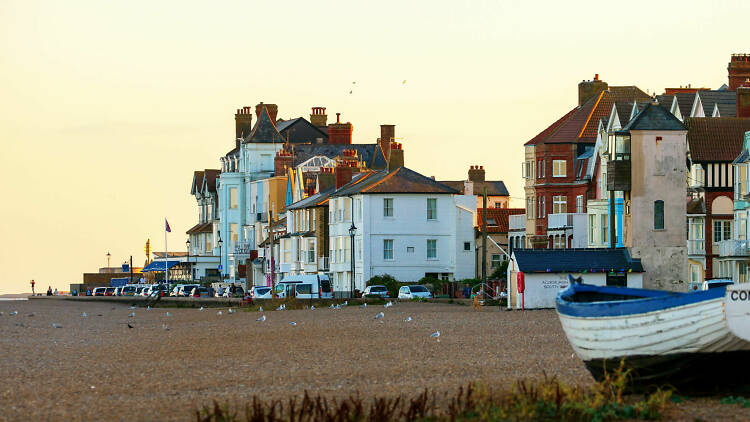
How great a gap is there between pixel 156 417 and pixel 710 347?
836cm

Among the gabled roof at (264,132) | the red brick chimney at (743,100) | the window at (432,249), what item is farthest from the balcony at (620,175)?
the gabled roof at (264,132)

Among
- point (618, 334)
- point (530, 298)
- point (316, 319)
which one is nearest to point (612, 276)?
point (530, 298)

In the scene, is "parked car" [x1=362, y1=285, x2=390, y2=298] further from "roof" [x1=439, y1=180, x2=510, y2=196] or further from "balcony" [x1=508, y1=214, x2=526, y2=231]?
"roof" [x1=439, y1=180, x2=510, y2=196]

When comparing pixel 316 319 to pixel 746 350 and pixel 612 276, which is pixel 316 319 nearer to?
pixel 612 276

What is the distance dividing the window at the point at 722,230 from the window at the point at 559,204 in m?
12.5

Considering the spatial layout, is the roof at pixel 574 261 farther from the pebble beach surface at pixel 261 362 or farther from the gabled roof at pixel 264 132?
the gabled roof at pixel 264 132

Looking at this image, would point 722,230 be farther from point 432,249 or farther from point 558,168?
point 432,249

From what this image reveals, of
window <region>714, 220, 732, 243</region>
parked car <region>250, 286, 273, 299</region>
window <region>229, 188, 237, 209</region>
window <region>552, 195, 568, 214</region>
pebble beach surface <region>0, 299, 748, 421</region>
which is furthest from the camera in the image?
window <region>229, 188, 237, 209</region>

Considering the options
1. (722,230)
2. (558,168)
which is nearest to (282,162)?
(558,168)

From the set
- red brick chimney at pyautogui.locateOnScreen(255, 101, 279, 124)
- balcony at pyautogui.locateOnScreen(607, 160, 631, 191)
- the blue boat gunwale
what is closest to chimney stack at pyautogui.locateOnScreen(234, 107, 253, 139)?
red brick chimney at pyautogui.locateOnScreen(255, 101, 279, 124)

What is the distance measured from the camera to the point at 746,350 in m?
19.1

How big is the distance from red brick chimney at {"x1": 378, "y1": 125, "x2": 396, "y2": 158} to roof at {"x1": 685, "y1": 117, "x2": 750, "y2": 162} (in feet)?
159

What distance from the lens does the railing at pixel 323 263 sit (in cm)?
8712

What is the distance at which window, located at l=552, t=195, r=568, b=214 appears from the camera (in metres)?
73.9
